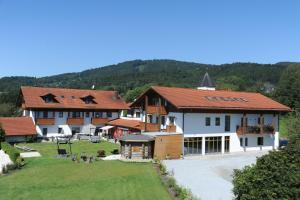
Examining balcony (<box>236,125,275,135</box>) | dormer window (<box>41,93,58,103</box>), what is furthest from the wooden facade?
dormer window (<box>41,93,58,103</box>)

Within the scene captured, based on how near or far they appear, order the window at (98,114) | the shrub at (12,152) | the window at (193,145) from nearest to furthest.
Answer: the shrub at (12,152), the window at (193,145), the window at (98,114)

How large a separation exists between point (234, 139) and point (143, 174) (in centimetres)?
1648

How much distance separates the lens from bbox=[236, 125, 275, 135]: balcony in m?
40.6

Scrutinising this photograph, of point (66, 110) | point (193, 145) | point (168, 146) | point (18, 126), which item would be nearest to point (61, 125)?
point (66, 110)

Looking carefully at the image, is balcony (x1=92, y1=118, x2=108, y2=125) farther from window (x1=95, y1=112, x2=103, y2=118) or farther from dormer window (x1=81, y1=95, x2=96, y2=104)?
dormer window (x1=81, y1=95, x2=96, y2=104)

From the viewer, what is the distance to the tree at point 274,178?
14906 mm

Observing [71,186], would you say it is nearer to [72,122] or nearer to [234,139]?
[234,139]

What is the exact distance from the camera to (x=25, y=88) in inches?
2092

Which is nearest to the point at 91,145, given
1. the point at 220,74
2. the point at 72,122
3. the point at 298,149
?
the point at 72,122

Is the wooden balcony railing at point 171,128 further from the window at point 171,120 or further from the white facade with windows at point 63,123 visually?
the white facade with windows at point 63,123

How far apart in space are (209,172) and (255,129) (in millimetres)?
14497

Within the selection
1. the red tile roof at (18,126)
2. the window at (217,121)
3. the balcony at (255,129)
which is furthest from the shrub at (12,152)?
the balcony at (255,129)

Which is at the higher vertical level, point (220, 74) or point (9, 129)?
point (220, 74)

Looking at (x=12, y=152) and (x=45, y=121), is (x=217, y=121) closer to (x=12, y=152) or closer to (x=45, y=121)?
(x=12, y=152)
